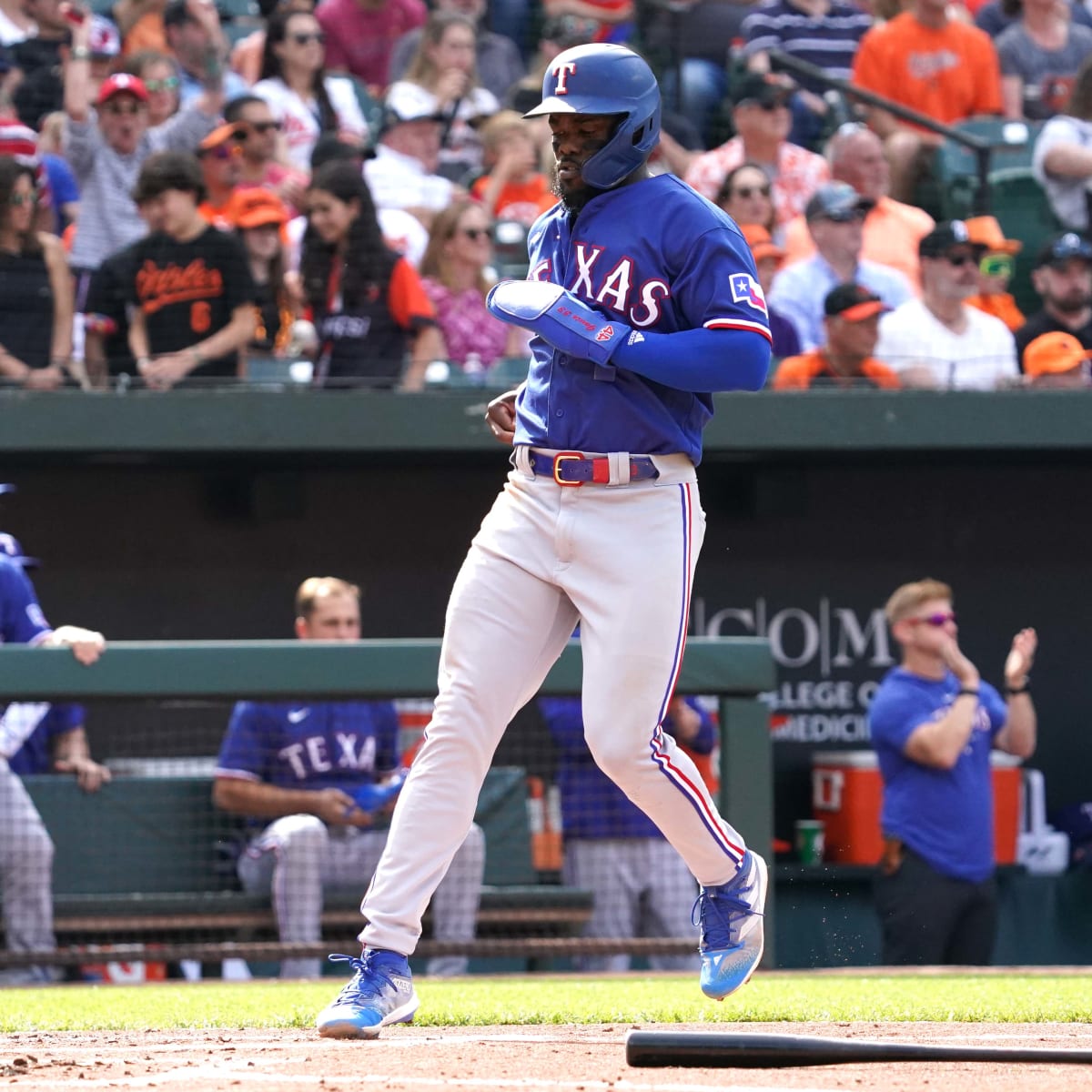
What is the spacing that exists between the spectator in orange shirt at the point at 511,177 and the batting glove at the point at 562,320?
4.96 m

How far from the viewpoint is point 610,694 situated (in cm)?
341

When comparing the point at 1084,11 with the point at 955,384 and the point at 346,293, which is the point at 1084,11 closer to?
Result: the point at 955,384

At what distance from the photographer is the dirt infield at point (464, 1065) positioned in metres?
2.85

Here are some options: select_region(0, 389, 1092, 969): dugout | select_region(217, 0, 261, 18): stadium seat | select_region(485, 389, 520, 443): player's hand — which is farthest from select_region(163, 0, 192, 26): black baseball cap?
select_region(485, 389, 520, 443): player's hand

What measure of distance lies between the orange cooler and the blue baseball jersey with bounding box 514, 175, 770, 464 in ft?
15.0

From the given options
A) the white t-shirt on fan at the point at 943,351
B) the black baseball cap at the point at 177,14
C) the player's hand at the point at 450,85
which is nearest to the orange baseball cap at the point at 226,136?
the black baseball cap at the point at 177,14

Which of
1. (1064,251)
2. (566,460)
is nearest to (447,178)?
(1064,251)

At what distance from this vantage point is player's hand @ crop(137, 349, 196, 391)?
731 cm

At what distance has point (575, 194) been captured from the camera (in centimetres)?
353

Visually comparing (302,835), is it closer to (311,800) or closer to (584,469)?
(311,800)

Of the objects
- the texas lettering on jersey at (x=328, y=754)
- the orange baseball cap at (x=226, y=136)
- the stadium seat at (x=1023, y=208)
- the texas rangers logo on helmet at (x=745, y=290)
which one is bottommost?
the texas lettering on jersey at (x=328, y=754)

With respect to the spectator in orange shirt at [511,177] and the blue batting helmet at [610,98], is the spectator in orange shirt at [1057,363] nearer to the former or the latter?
the spectator in orange shirt at [511,177]

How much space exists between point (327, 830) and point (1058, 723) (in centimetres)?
380

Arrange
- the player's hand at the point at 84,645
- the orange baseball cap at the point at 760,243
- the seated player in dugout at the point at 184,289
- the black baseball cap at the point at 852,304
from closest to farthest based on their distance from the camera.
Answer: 1. the player's hand at the point at 84,645
2. the seated player in dugout at the point at 184,289
3. the black baseball cap at the point at 852,304
4. the orange baseball cap at the point at 760,243
